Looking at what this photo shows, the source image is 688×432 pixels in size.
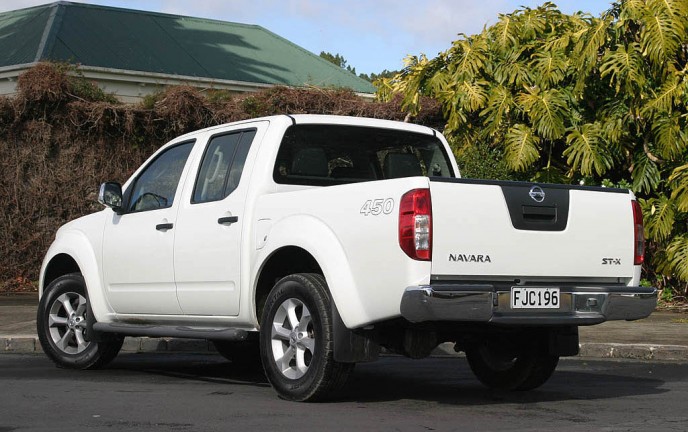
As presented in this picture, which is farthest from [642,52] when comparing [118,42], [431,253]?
[118,42]

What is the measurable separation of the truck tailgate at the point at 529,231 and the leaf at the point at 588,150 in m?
7.95

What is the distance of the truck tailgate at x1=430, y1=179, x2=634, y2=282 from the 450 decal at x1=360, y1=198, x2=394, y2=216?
0.85ft

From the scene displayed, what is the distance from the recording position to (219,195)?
336 inches

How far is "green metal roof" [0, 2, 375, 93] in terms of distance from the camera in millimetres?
25094

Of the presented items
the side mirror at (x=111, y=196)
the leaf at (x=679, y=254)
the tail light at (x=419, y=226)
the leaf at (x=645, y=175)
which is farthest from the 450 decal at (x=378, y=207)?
the leaf at (x=645, y=175)

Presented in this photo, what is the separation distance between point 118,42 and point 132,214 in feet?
58.3

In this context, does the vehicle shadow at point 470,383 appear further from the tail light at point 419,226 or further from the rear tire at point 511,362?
the tail light at point 419,226

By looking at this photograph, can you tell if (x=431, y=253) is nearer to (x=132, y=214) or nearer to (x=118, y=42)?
(x=132, y=214)

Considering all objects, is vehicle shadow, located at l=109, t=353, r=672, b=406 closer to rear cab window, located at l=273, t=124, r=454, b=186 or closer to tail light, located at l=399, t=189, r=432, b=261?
tail light, located at l=399, t=189, r=432, b=261

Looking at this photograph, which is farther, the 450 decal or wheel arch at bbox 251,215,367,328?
wheel arch at bbox 251,215,367,328

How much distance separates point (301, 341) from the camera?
7500mm

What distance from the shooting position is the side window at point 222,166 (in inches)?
335

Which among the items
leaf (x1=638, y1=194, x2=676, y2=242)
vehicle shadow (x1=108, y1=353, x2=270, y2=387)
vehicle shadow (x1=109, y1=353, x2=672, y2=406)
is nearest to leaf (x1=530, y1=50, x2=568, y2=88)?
leaf (x1=638, y1=194, x2=676, y2=242)

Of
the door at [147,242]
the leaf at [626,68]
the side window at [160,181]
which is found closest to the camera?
the door at [147,242]
